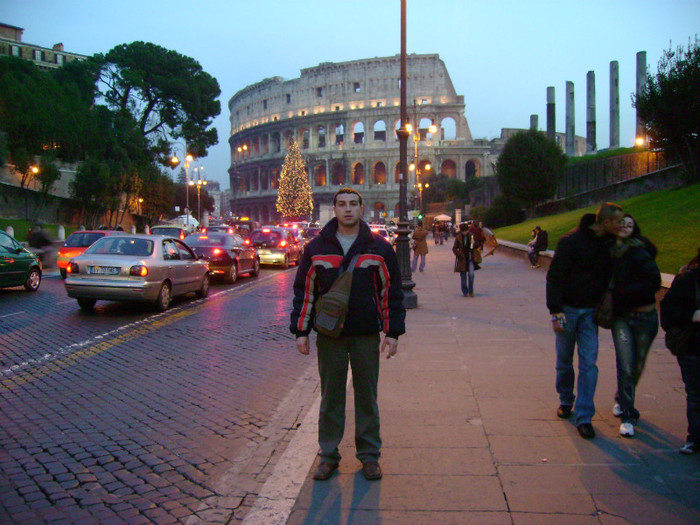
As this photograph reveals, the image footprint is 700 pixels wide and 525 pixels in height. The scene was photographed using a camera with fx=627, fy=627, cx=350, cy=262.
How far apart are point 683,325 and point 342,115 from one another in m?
105

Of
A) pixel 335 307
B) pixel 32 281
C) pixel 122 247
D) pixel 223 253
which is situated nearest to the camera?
pixel 335 307

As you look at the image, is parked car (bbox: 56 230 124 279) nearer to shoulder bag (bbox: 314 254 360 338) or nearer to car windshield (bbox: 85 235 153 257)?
car windshield (bbox: 85 235 153 257)

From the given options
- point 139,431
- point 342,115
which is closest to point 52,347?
point 139,431

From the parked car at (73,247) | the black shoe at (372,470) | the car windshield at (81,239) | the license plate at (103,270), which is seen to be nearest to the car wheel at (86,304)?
the license plate at (103,270)

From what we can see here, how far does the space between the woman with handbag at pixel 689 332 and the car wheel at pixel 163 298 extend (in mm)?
9920

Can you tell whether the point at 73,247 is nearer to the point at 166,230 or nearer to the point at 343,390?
the point at 166,230

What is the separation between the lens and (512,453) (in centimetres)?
443

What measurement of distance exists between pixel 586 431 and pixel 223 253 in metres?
14.9

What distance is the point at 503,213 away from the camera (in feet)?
173

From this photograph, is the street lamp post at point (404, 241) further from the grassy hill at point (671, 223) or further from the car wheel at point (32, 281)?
the car wheel at point (32, 281)

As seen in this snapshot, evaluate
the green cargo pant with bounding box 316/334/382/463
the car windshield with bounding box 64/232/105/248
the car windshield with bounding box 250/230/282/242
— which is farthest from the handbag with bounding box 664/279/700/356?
the car windshield with bounding box 250/230/282/242

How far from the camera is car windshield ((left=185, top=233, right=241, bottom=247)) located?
18891mm

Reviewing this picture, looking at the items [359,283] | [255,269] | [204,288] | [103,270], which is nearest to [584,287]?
[359,283]

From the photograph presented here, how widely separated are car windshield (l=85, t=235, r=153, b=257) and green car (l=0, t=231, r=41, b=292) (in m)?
3.51
